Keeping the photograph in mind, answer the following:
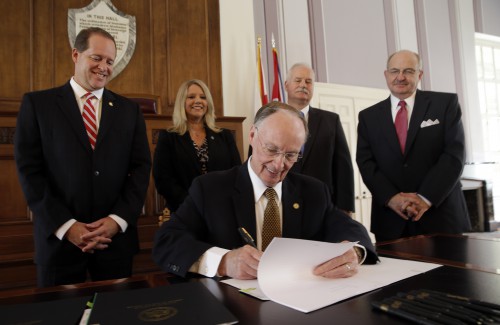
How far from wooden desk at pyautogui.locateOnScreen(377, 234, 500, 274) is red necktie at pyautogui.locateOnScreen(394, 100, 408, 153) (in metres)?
0.81

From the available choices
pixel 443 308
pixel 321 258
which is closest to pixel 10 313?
pixel 321 258

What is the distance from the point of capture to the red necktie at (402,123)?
2486mm

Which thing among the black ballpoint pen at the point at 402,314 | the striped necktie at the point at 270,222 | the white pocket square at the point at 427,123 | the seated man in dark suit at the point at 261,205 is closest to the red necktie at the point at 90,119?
the seated man in dark suit at the point at 261,205

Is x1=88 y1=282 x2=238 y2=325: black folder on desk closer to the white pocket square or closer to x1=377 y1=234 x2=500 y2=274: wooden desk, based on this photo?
x1=377 y1=234 x2=500 y2=274: wooden desk

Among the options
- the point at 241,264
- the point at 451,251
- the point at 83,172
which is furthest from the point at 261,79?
the point at 241,264

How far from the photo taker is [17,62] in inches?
169

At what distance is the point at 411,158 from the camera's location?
7.92 ft

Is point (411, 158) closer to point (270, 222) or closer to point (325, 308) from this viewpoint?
point (270, 222)

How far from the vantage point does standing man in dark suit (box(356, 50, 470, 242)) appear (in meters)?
2.26

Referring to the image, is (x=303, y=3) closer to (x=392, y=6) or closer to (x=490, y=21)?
(x=392, y=6)

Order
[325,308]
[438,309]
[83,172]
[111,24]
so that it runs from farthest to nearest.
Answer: [111,24]
[83,172]
[325,308]
[438,309]

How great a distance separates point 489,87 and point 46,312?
28.7ft

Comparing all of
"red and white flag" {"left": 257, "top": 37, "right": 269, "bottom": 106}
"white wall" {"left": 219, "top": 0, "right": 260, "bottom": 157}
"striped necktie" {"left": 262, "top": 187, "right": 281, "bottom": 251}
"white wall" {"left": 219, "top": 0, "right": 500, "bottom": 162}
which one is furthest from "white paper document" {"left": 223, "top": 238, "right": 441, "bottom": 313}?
"white wall" {"left": 219, "top": 0, "right": 260, "bottom": 157}

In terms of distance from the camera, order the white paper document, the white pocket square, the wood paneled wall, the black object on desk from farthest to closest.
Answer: the wood paneled wall < the white pocket square < the white paper document < the black object on desk
